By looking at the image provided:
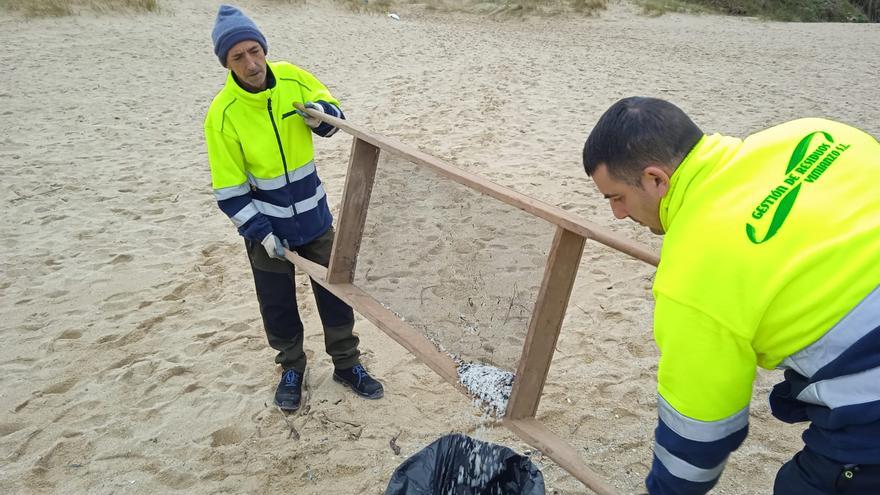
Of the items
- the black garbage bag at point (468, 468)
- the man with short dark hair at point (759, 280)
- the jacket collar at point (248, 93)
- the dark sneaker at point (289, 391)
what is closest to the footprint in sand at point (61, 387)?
the dark sneaker at point (289, 391)

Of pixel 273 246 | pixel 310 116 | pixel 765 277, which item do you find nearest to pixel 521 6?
pixel 310 116

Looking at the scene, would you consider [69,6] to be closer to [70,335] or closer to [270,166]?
[70,335]

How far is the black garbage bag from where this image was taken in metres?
2.21

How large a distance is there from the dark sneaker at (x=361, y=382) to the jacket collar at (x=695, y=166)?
2212 millimetres

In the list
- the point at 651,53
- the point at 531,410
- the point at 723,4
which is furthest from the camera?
the point at 723,4

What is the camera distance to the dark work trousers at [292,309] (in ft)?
9.59

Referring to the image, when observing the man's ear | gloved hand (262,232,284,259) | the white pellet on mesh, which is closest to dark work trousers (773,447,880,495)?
the man's ear

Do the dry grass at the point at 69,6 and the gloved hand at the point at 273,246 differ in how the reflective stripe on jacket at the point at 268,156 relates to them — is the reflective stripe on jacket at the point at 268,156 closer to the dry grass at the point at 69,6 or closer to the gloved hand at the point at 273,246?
the gloved hand at the point at 273,246

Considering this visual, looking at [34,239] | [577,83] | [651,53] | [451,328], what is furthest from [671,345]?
[651,53]

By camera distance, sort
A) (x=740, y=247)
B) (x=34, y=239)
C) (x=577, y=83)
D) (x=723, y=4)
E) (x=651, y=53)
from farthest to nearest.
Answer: (x=723, y=4), (x=651, y=53), (x=577, y=83), (x=34, y=239), (x=740, y=247)

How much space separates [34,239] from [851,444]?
546 centimetres

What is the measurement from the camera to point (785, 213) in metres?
1.21

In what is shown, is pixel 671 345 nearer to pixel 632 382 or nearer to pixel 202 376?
pixel 632 382

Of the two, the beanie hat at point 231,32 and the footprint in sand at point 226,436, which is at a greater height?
the beanie hat at point 231,32
